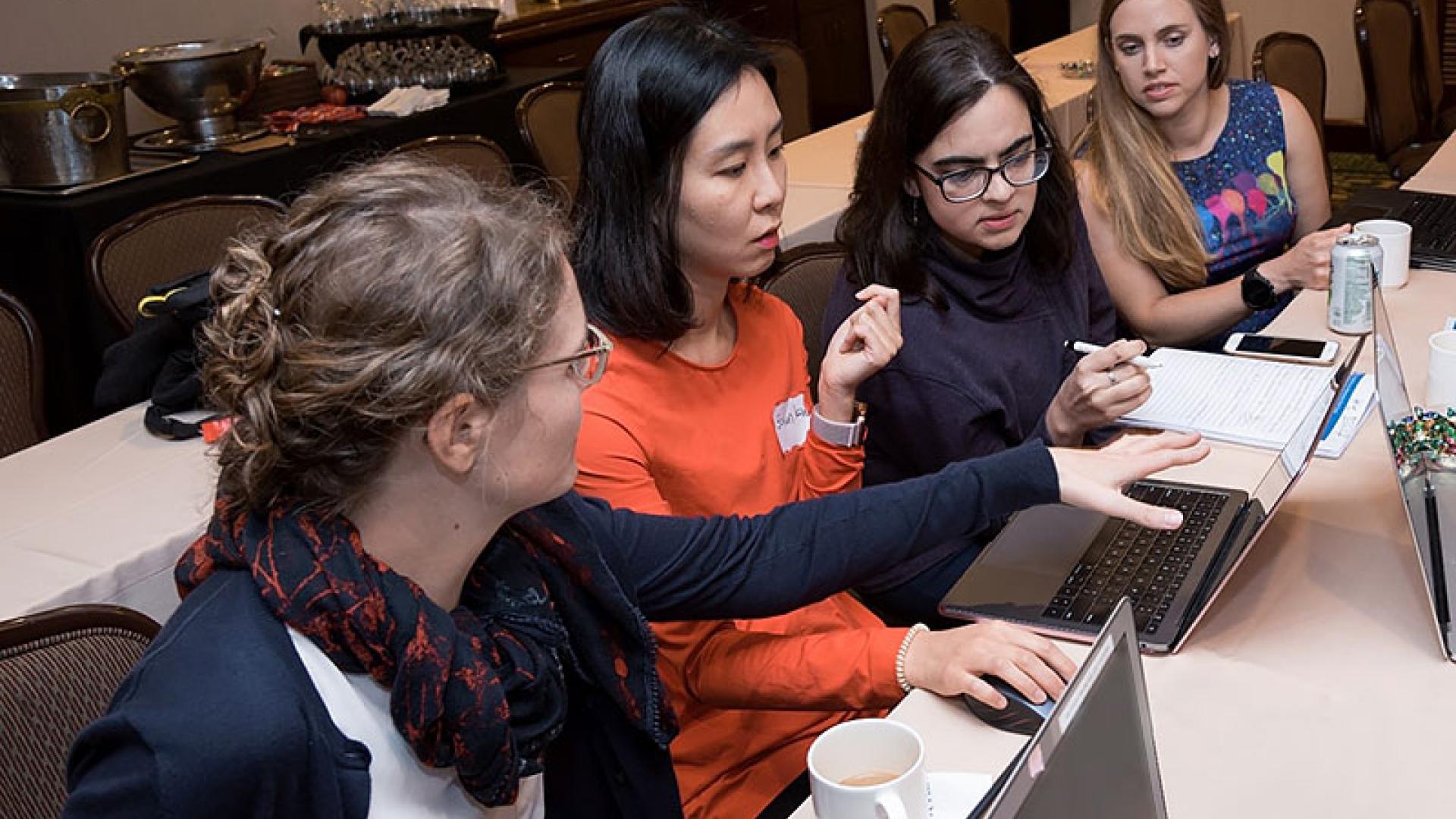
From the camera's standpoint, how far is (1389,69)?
4.22 metres

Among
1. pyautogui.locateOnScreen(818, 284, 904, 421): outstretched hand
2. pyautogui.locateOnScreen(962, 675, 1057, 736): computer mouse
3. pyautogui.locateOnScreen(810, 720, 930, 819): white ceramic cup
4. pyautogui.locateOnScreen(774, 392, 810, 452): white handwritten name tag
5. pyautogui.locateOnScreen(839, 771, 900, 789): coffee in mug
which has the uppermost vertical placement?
pyautogui.locateOnScreen(818, 284, 904, 421): outstretched hand

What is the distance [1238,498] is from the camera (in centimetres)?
166

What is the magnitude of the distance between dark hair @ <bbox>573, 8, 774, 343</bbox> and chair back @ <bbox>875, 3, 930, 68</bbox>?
10.3 feet

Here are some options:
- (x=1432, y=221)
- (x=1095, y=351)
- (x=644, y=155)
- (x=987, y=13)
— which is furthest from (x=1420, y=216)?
(x=987, y=13)

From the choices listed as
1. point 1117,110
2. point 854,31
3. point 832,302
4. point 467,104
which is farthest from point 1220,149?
point 854,31

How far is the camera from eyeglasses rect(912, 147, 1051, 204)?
198cm

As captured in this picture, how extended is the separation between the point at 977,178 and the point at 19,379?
1.66 m

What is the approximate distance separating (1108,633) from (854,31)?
671cm

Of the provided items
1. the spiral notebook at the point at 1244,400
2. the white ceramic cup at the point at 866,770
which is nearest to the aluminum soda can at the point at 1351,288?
the spiral notebook at the point at 1244,400

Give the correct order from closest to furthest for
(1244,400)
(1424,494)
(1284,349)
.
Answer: (1424,494) → (1244,400) → (1284,349)

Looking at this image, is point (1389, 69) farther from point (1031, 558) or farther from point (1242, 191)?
point (1031, 558)

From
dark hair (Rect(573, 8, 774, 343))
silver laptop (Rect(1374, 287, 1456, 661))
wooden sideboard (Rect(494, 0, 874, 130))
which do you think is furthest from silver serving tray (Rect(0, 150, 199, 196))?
silver laptop (Rect(1374, 287, 1456, 661))

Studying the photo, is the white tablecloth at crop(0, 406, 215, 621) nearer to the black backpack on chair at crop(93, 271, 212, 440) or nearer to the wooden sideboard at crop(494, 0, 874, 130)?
the black backpack on chair at crop(93, 271, 212, 440)

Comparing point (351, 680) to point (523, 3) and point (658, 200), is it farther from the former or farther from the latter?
point (523, 3)
